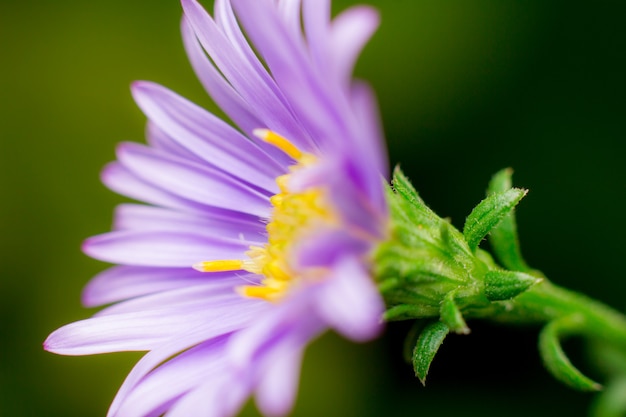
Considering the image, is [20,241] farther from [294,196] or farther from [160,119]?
[294,196]

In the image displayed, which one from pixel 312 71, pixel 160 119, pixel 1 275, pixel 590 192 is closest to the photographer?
pixel 312 71

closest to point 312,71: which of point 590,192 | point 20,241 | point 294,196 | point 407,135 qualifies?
point 294,196

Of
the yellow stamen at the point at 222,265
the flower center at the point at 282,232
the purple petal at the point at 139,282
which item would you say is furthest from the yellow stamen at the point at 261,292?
the purple petal at the point at 139,282

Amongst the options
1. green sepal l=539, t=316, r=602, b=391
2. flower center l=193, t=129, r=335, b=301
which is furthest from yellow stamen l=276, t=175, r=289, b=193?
green sepal l=539, t=316, r=602, b=391

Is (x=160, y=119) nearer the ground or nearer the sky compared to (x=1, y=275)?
nearer the ground

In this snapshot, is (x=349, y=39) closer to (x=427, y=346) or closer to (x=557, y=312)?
(x=427, y=346)

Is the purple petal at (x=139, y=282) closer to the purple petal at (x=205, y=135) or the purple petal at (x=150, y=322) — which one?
the purple petal at (x=150, y=322)

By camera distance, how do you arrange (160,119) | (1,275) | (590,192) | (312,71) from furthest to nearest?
(1,275)
(590,192)
(160,119)
(312,71)
